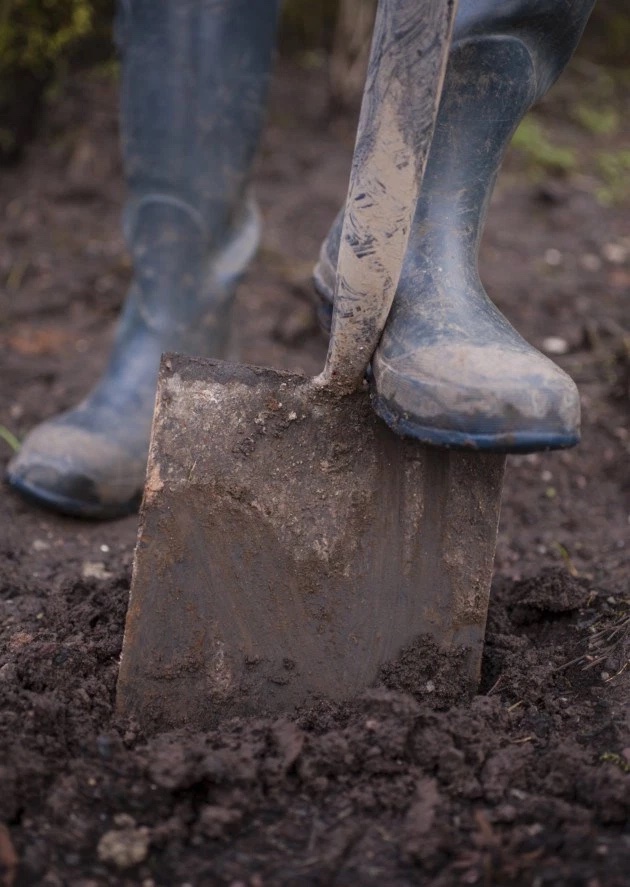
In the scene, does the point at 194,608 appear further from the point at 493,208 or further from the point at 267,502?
the point at 493,208

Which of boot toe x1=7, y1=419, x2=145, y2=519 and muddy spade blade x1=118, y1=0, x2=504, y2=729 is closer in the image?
muddy spade blade x1=118, y1=0, x2=504, y2=729

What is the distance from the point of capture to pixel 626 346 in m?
2.73

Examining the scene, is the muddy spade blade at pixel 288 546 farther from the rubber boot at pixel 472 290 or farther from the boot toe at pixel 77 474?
the boot toe at pixel 77 474

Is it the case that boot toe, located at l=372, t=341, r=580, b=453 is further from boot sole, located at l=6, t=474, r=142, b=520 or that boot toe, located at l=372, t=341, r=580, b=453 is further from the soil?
boot sole, located at l=6, t=474, r=142, b=520

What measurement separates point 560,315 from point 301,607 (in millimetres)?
1913

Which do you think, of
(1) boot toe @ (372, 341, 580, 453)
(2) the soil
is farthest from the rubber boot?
(2) the soil

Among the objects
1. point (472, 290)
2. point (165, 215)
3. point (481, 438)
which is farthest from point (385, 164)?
point (165, 215)

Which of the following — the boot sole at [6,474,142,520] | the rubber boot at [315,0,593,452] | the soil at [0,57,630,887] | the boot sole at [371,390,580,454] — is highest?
the rubber boot at [315,0,593,452]

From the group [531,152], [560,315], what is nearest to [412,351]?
[560,315]

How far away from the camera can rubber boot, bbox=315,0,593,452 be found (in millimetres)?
1389

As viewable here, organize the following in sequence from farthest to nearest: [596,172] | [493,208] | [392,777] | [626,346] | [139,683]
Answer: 1. [596,172]
2. [493,208]
3. [626,346]
4. [139,683]
5. [392,777]

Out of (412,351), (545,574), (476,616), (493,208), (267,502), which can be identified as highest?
(412,351)

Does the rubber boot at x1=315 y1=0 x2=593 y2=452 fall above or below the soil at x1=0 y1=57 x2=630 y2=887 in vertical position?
above

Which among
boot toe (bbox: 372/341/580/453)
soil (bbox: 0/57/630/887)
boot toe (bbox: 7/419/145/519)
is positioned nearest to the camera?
soil (bbox: 0/57/630/887)
